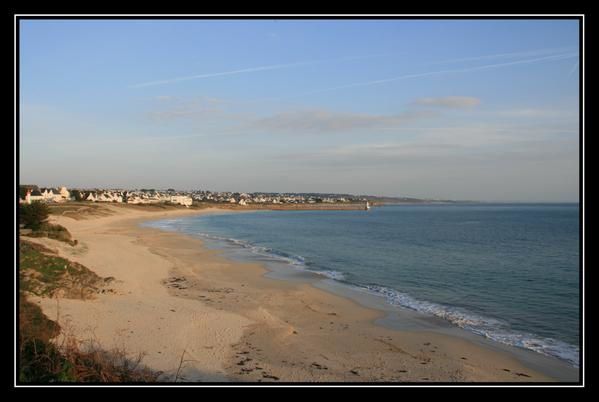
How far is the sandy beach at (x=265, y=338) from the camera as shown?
855 cm

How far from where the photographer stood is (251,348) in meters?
9.70

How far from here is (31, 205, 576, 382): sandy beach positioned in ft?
28.1

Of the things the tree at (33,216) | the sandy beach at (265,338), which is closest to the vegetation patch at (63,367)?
the sandy beach at (265,338)

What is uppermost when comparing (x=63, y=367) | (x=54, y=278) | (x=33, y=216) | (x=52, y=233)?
→ (x=33, y=216)

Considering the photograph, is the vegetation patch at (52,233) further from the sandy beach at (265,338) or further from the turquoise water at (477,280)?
the turquoise water at (477,280)

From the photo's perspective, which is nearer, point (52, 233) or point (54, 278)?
point (54, 278)

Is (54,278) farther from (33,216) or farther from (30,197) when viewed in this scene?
(30,197)

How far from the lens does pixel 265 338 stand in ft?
34.6

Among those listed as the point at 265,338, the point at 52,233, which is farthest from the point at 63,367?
the point at 52,233

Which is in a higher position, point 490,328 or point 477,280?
point 490,328

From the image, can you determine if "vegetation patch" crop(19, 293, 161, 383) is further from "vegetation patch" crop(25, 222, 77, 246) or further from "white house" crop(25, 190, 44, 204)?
"white house" crop(25, 190, 44, 204)

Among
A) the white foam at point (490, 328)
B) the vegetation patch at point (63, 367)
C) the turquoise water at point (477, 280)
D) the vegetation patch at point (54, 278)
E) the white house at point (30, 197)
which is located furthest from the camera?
Answer: the white house at point (30, 197)
